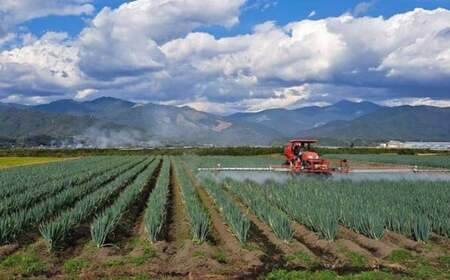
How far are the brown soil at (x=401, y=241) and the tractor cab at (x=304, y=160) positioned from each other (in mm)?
15208

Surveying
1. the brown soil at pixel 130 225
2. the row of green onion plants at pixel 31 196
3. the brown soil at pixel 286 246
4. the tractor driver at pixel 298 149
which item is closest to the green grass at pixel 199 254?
the brown soil at pixel 286 246

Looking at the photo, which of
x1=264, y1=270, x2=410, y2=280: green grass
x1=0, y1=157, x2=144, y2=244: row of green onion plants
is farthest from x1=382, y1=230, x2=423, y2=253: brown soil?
x1=0, y1=157, x2=144, y2=244: row of green onion plants

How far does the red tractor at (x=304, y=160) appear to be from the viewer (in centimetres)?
2642

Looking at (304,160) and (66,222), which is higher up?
(304,160)

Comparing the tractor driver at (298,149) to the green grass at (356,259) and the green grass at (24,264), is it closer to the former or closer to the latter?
the green grass at (356,259)

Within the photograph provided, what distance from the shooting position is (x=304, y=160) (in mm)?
27484

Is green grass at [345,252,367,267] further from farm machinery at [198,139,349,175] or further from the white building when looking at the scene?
the white building

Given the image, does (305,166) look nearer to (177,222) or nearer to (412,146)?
(177,222)

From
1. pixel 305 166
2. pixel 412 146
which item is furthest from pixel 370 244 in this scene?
pixel 412 146

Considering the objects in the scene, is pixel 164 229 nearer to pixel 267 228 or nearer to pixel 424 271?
pixel 267 228

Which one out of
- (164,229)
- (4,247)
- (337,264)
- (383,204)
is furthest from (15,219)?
(383,204)

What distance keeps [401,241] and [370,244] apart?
2.25 ft

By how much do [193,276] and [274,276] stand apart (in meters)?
1.29

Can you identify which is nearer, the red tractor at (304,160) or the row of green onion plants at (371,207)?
the row of green onion plants at (371,207)
